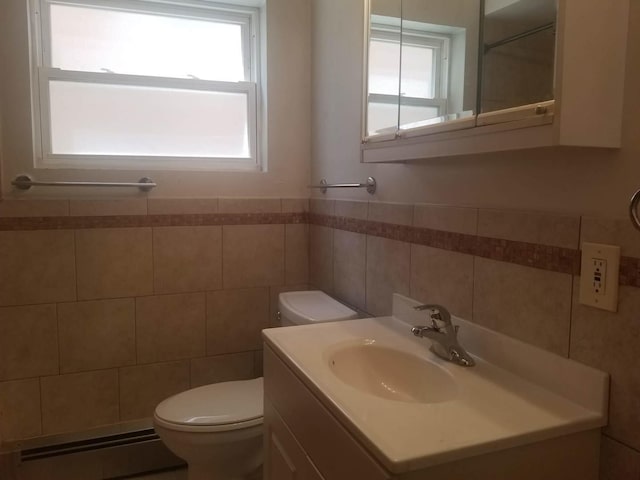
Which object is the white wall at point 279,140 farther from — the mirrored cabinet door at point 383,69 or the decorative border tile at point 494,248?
the mirrored cabinet door at point 383,69

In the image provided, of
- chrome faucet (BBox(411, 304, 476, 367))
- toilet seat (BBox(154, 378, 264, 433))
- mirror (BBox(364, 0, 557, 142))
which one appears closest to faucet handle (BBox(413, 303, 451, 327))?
chrome faucet (BBox(411, 304, 476, 367))

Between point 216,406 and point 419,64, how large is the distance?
1.36m

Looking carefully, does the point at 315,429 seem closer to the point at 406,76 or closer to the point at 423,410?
the point at 423,410

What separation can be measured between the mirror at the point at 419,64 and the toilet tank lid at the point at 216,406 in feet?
3.48

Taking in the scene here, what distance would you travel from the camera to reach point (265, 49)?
7.79 feet

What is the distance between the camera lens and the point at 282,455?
1.36 metres

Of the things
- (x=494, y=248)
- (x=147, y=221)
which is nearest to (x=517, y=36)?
(x=494, y=248)

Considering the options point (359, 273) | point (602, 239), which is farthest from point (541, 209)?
point (359, 273)

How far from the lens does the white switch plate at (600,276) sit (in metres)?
0.95

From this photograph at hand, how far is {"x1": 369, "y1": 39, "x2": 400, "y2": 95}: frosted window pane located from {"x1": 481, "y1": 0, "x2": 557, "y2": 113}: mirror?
41 cm

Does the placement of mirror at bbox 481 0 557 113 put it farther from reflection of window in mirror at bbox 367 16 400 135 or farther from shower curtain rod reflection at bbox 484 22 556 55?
reflection of window in mirror at bbox 367 16 400 135

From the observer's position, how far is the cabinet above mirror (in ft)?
2.97

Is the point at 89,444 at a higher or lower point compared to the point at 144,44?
lower

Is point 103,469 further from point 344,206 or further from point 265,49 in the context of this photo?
point 265,49
